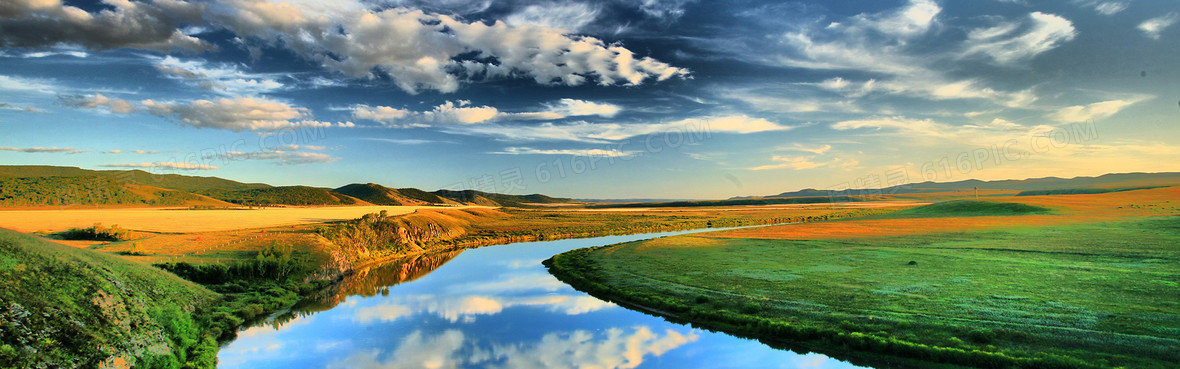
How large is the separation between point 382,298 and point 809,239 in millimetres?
38637

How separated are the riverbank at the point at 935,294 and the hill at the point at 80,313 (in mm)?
17054

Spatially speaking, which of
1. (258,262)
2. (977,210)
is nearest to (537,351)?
(258,262)

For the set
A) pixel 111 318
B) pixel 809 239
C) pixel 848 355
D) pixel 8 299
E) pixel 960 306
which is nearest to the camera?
pixel 8 299

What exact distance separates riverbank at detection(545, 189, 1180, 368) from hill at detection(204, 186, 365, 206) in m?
150

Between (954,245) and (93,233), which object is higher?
(93,233)

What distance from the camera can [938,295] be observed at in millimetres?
19719

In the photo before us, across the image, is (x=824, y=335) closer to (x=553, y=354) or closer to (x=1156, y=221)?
(x=553, y=354)

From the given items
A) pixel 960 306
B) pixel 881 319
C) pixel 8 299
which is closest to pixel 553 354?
pixel 881 319

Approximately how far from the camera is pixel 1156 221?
47.6 m

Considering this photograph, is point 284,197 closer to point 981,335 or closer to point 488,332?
point 488,332

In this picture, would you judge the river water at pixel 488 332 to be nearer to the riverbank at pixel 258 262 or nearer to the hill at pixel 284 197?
the riverbank at pixel 258 262

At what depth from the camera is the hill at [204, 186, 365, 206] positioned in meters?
156

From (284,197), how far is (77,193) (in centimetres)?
7537

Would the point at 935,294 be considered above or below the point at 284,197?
below
